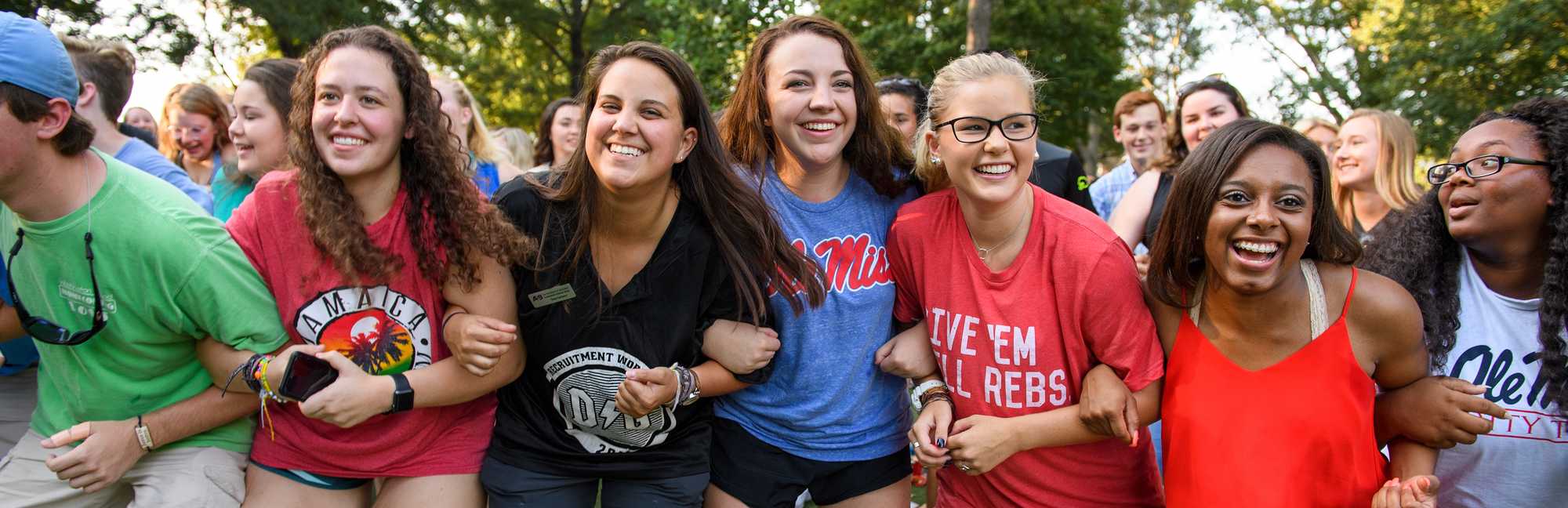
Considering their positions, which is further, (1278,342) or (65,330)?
(65,330)

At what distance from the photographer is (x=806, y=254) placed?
2.93 meters

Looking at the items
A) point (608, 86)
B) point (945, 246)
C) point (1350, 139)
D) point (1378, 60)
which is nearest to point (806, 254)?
point (945, 246)

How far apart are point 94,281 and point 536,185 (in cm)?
124

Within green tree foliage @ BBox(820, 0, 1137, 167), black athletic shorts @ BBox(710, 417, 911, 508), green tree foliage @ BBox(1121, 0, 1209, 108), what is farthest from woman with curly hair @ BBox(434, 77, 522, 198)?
green tree foliage @ BBox(1121, 0, 1209, 108)

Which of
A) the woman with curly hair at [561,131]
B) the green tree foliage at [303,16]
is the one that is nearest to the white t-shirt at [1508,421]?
the woman with curly hair at [561,131]

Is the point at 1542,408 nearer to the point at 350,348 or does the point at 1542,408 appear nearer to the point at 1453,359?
the point at 1453,359

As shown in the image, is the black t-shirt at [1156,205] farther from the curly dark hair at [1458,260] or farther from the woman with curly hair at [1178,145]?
the curly dark hair at [1458,260]

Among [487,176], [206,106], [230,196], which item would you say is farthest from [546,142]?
[230,196]

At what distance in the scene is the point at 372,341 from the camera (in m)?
2.72

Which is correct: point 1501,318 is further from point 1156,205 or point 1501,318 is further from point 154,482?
point 154,482

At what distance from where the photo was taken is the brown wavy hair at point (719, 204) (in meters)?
2.82

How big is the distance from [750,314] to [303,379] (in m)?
1.28

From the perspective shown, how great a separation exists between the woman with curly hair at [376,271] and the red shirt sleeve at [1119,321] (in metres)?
1.62

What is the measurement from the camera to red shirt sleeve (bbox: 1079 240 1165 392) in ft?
8.37
